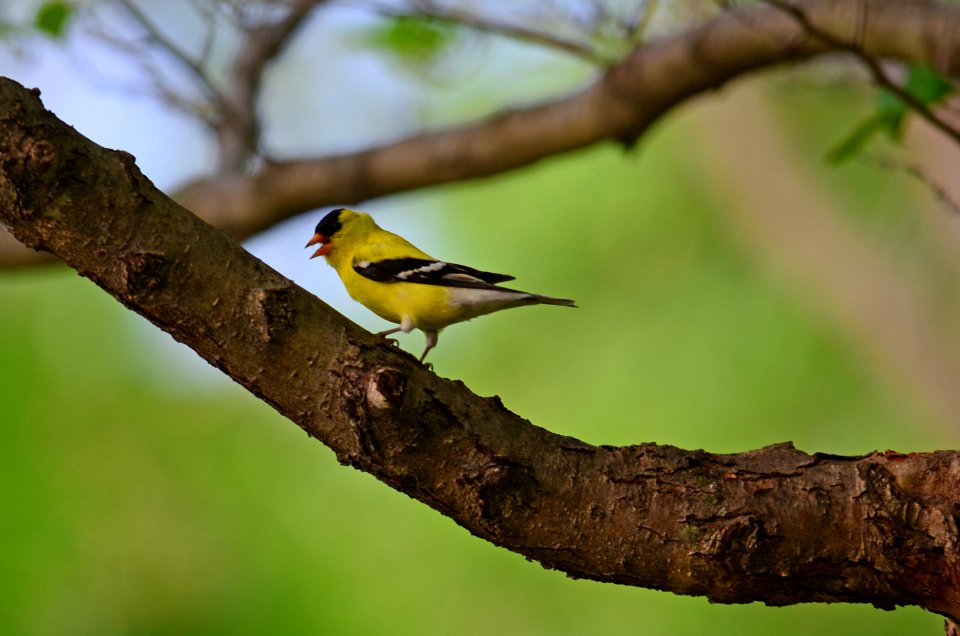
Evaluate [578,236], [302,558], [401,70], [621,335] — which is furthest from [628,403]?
[401,70]

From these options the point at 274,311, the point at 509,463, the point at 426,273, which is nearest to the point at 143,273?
the point at 274,311

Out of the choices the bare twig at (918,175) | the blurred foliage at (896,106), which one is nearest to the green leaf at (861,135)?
the blurred foliage at (896,106)

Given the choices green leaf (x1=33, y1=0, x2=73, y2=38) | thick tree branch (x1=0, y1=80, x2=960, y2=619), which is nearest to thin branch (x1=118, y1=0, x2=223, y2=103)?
green leaf (x1=33, y1=0, x2=73, y2=38)

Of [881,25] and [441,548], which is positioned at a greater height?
[881,25]

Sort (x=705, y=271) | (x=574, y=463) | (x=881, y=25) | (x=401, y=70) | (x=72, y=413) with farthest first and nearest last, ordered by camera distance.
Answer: (x=705, y=271) < (x=72, y=413) < (x=401, y=70) < (x=881, y=25) < (x=574, y=463)

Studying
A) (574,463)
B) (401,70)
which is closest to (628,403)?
(401,70)

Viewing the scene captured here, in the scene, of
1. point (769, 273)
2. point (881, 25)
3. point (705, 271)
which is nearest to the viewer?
point (881, 25)

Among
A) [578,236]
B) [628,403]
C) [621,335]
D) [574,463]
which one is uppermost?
[578,236]

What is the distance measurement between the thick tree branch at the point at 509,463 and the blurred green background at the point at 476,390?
5238 millimetres

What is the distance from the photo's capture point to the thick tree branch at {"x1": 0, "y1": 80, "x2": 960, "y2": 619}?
189 centimetres

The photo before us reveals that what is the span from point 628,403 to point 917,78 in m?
5.65

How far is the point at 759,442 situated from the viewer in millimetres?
8555

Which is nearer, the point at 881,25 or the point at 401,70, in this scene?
the point at 881,25

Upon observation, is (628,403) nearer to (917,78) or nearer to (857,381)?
(857,381)
